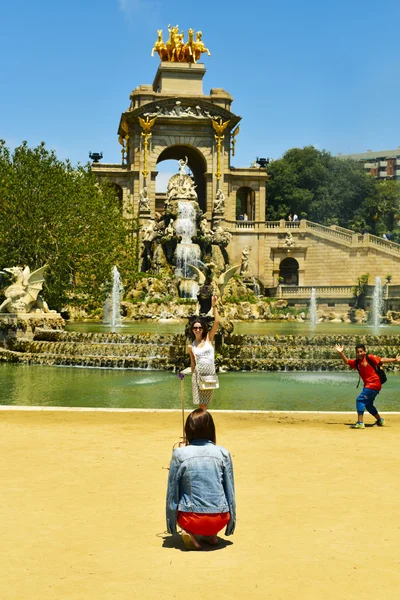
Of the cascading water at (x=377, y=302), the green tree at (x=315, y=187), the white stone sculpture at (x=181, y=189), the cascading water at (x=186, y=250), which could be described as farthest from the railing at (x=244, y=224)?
the green tree at (x=315, y=187)

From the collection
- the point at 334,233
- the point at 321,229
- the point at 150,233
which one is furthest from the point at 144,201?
the point at 334,233

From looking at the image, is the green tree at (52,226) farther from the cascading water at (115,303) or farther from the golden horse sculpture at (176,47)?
the golden horse sculpture at (176,47)

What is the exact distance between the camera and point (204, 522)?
21.8 ft

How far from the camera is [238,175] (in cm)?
6781

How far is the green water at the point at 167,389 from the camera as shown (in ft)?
55.1

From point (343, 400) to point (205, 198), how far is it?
5320cm

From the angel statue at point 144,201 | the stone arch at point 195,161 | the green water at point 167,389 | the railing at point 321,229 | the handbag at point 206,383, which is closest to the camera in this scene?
the handbag at point 206,383

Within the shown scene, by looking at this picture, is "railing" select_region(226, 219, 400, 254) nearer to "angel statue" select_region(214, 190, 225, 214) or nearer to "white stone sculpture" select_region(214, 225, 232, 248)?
"angel statue" select_region(214, 190, 225, 214)

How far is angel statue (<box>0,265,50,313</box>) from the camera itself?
29.0 metres

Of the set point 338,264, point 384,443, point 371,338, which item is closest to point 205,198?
point 338,264

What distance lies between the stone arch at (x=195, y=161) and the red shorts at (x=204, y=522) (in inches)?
2443

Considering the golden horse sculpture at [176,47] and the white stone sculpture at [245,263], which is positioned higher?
the golden horse sculpture at [176,47]

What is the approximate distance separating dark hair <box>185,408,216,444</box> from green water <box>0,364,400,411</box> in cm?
932

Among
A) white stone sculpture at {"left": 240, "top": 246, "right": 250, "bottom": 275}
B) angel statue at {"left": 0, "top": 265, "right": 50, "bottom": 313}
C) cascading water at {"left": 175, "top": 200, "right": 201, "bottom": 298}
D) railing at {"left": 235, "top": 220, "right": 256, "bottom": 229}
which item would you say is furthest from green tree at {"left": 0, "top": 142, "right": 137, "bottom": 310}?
railing at {"left": 235, "top": 220, "right": 256, "bottom": 229}
